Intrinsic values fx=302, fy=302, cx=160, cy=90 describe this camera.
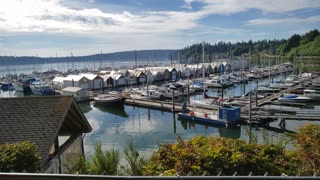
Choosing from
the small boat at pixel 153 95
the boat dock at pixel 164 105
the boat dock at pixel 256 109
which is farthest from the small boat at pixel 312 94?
the small boat at pixel 153 95

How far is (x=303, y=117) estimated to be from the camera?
32.3 m

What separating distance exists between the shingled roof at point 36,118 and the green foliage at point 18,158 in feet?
5.22

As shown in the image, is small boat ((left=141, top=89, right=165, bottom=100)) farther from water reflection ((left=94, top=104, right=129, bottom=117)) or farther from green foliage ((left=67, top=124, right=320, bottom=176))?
green foliage ((left=67, top=124, right=320, bottom=176))

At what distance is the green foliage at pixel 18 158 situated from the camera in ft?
21.7

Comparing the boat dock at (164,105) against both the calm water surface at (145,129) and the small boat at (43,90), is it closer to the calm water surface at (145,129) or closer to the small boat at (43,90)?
the calm water surface at (145,129)

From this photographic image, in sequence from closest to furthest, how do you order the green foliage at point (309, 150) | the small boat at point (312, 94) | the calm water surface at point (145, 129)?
the green foliage at point (309, 150) → the calm water surface at point (145, 129) → the small boat at point (312, 94)

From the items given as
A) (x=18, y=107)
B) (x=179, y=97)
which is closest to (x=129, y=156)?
(x=18, y=107)

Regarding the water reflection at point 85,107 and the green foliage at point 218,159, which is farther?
the water reflection at point 85,107

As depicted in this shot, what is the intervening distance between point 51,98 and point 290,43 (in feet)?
467

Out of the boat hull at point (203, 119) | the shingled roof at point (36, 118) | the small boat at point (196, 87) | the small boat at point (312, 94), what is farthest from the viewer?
the small boat at point (196, 87)

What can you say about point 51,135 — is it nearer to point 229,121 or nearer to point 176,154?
point 176,154

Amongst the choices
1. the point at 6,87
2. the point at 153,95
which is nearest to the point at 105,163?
the point at 153,95

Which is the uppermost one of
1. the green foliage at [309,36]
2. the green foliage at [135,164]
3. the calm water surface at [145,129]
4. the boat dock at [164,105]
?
the green foliage at [309,36]

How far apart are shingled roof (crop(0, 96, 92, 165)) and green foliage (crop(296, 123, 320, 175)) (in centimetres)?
721
